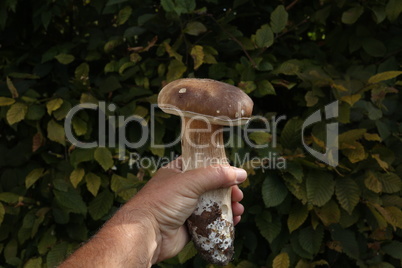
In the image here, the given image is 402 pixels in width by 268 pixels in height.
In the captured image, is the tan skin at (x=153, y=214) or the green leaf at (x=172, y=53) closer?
the tan skin at (x=153, y=214)

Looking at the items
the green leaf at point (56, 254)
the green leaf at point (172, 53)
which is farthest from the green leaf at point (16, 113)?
the green leaf at point (172, 53)

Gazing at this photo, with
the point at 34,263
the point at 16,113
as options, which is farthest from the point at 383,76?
the point at 34,263

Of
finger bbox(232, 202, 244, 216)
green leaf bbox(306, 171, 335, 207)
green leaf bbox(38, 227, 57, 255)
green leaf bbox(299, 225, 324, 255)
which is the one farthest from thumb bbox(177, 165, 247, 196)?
green leaf bbox(38, 227, 57, 255)

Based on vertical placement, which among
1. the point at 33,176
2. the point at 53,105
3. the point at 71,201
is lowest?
the point at 71,201

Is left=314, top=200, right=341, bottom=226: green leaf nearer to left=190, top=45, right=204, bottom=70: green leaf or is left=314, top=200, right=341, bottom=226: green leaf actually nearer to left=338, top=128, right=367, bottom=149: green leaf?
left=338, top=128, right=367, bottom=149: green leaf

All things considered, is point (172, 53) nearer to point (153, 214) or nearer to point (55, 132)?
point (55, 132)

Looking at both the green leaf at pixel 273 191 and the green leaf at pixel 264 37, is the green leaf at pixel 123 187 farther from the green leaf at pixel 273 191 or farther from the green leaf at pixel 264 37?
the green leaf at pixel 264 37

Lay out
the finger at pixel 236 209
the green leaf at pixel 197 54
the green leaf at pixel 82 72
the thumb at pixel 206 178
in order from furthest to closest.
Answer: the green leaf at pixel 82 72, the green leaf at pixel 197 54, the finger at pixel 236 209, the thumb at pixel 206 178

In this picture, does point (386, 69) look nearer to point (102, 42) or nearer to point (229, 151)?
point (229, 151)
